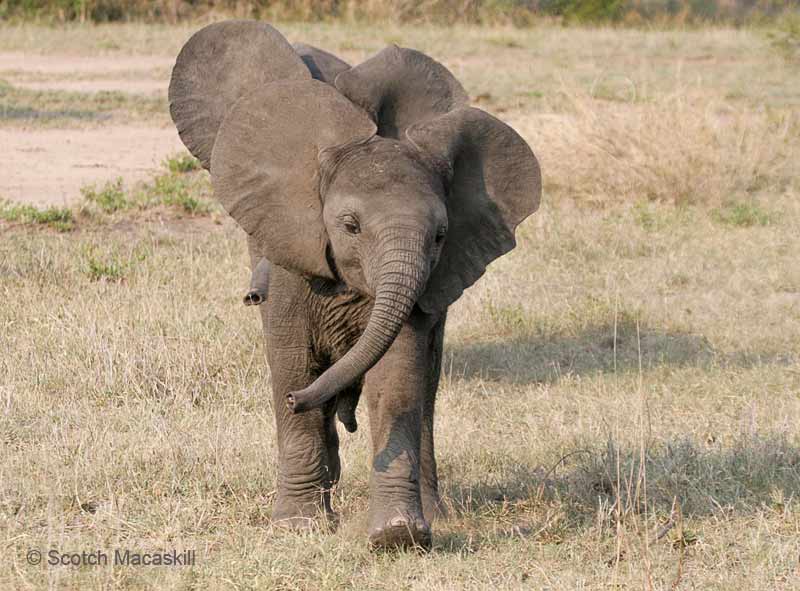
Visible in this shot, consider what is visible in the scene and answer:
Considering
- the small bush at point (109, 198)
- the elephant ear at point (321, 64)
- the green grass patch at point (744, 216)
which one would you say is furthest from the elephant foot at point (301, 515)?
the green grass patch at point (744, 216)

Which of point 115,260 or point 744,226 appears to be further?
point 744,226

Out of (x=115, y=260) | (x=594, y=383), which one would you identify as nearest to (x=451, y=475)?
(x=594, y=383)

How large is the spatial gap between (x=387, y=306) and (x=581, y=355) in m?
3.74

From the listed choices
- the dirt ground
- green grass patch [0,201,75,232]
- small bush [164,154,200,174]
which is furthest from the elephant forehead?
small bush [164,154,200,174]

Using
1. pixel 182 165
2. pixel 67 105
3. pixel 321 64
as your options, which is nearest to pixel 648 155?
pixel 182 165

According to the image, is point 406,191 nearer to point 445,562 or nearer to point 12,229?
point 445,562

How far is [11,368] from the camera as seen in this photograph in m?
6.66

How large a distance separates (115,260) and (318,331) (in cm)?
408

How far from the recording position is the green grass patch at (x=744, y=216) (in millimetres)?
10766

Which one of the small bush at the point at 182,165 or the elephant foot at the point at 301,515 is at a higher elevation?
the elephant foot at the point at 301,515

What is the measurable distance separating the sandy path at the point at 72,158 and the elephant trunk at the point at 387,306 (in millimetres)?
6704

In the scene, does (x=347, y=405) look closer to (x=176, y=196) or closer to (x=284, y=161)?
(x=284, y=161)

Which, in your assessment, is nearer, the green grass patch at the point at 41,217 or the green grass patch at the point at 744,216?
the green grass patch at the point at 41,217

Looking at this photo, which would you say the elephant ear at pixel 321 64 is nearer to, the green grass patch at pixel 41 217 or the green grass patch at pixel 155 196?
the green grass patch at pixel 41 217
